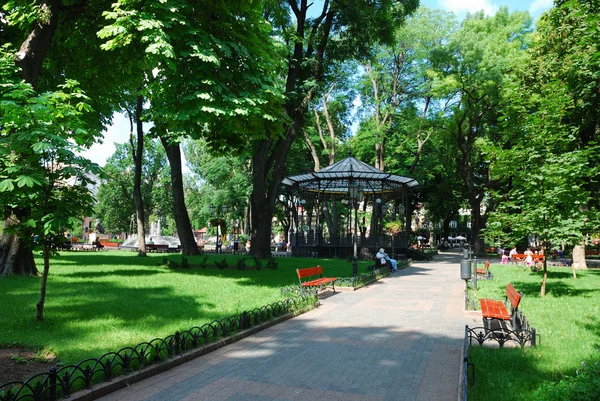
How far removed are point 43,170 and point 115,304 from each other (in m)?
3.90

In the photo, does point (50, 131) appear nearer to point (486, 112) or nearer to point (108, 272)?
point (108, 272)

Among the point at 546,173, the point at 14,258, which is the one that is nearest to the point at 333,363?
the point at 546,173

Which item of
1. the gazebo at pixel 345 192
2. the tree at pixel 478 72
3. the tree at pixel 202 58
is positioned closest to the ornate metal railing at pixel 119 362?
the tree at pixel 202 58

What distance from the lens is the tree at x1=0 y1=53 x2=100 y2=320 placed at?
6625 mm

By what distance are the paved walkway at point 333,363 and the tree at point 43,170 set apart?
10.7 feet

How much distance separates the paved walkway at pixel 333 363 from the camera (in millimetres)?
5379

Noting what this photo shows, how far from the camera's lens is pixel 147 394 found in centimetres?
523

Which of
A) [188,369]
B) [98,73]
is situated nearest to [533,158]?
[188,369]

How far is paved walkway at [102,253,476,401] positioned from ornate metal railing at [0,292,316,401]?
0.29 m

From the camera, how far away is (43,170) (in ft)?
22.8

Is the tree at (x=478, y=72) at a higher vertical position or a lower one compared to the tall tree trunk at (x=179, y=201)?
higher

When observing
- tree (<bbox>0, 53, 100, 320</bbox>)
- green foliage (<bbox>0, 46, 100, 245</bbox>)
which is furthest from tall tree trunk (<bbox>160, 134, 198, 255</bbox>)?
green foliage (<bbox>0, 46, 100, 245</bbox>)

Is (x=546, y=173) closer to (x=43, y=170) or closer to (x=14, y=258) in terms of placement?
(x=43, y=170)

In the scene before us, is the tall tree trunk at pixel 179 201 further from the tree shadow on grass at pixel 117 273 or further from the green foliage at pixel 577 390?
the green foliage at pixel 577 390
